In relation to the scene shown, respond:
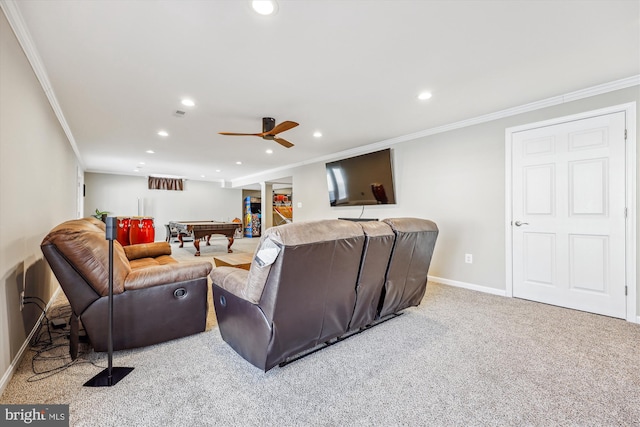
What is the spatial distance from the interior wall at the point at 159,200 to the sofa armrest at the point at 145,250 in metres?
6.05

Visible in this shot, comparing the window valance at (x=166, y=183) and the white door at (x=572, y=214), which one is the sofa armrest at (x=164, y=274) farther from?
the window valance at (x=166, y=183)

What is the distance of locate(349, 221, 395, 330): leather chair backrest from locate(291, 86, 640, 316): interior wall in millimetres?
1962

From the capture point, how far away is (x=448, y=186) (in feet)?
12.3

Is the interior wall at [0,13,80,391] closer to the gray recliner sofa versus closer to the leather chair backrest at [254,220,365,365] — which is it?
the gray recliner sofa

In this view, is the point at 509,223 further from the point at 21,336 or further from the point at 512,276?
the point at 21,336

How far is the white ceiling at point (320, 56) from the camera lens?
1650 millimetres

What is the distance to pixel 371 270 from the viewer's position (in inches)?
79.8

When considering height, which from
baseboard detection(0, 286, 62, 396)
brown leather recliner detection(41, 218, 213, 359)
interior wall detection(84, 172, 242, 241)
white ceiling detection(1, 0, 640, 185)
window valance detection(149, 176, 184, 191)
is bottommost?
baseboard detection(0, 286, 62, 396)

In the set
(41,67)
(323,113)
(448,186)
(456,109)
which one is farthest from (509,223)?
(41,67)

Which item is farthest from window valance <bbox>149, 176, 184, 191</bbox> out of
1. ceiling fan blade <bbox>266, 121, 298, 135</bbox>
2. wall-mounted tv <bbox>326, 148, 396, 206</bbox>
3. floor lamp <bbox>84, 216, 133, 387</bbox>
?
floor lamp <bbox>84, 216, 133, 387</bbox>

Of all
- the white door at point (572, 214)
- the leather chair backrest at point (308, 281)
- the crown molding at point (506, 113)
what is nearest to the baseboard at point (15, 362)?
the leather chair backrest at point (308, 281)

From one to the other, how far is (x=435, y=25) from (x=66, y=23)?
2.41 meters

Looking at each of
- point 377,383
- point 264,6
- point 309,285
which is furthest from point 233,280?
point 264,6

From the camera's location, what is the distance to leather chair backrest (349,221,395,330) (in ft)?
6.32
